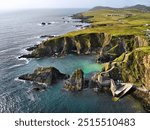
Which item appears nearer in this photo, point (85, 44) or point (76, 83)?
point (76, 83)

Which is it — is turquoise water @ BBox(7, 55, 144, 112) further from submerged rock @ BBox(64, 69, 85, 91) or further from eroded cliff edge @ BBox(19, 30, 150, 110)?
eroded cliff edge @ BBox(19, 30, 150, 110)

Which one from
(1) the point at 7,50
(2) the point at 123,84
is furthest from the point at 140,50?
(1) the point at 7,50

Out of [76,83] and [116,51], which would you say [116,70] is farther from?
[116,51]

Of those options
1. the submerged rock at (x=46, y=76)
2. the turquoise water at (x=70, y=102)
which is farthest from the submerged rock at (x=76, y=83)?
the submerged rock at (x=46, y=76)

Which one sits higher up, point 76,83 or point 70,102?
point 76,83

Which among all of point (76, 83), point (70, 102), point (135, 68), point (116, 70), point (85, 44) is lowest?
point (70, 102)

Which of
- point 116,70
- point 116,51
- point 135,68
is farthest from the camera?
point 116,51

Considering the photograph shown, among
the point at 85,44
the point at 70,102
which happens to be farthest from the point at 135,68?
the point at 85,44

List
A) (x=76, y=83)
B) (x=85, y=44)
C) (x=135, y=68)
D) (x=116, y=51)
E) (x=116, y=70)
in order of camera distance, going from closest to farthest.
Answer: (x=76, y=83), (x=135, y=68), (x=116, y=70), (x=116, y=51), (x=85, y=44)

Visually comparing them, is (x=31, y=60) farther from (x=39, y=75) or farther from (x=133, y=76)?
(x=133, y=76)

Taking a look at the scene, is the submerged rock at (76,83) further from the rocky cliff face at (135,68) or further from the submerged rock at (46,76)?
the rocky cliff face at (135,68)
